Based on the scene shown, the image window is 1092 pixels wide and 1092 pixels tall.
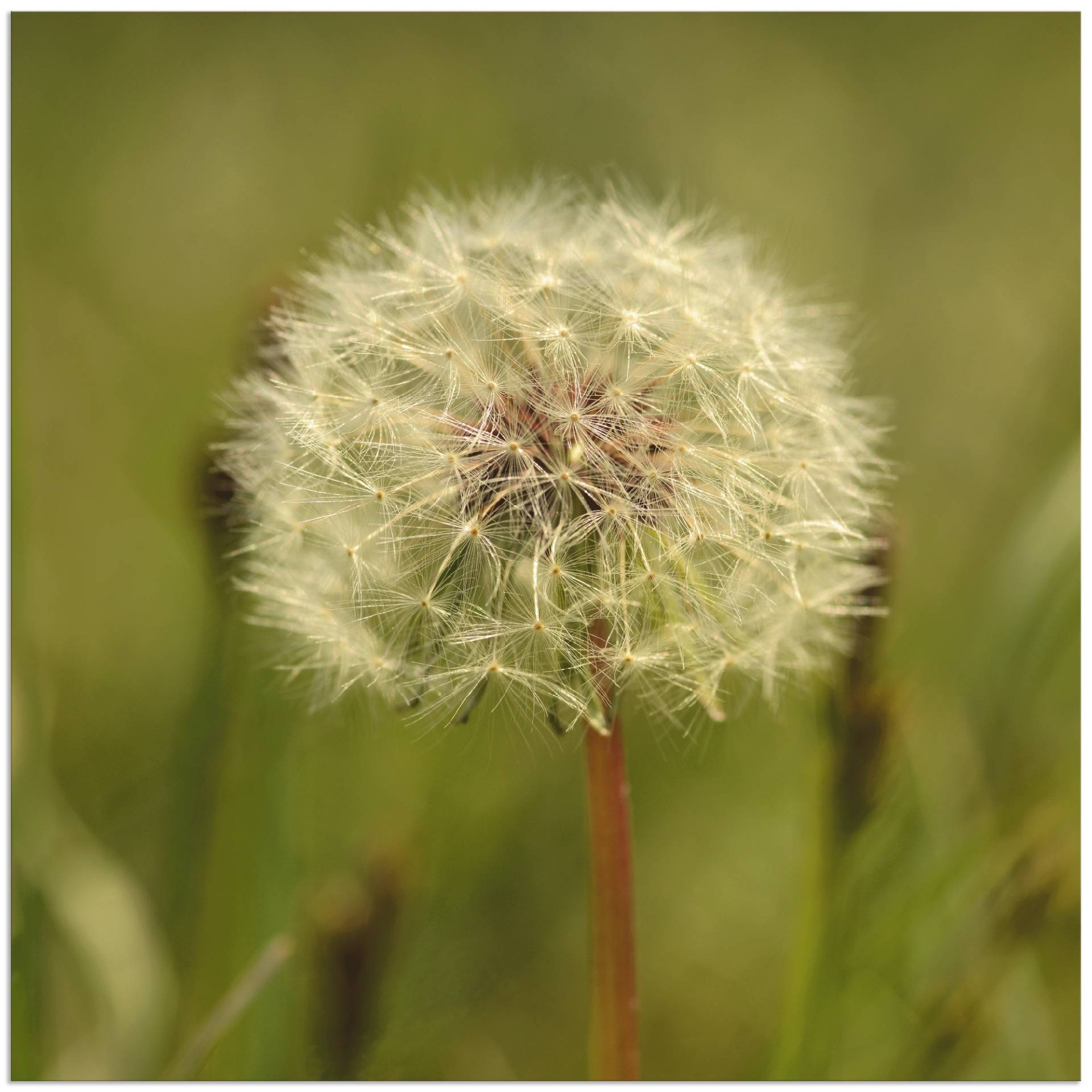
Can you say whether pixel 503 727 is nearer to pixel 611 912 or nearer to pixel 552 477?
pixel 611 912

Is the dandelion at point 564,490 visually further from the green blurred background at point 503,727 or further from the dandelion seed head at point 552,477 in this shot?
the green blurred background at point 503,727

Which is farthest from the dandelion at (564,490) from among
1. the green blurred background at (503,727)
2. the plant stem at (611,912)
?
the green blurred background at (503,727)

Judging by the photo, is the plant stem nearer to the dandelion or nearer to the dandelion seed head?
the dandelion

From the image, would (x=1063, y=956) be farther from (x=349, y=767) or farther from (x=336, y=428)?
(x=336, y=428)

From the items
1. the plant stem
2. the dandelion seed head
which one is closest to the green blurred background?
the dandelion seed head

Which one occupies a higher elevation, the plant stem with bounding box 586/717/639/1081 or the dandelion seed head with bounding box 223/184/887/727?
the dandelion seed head with bounding box 223/184/887/727
